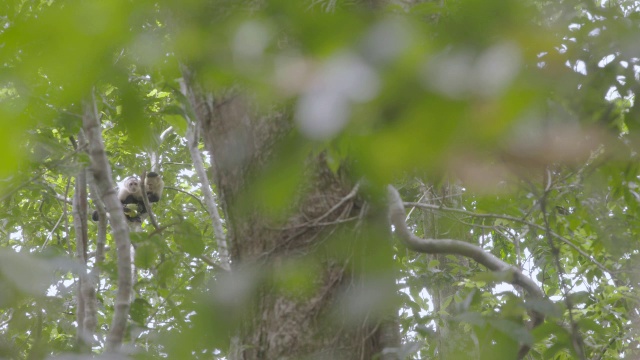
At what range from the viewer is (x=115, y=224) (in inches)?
81.4

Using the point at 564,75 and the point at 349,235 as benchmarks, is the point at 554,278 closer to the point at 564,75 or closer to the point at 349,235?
the point at 349,235

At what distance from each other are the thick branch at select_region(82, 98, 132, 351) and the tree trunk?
304 mm

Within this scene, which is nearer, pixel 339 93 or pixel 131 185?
pixel 339 93

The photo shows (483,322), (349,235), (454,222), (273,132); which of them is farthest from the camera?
(454,222)

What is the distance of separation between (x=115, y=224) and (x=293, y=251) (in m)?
0.57

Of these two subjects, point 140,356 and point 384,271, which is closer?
point 384,271

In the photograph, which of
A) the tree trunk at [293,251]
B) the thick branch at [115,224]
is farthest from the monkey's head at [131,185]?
the tree trunk at [293,251]

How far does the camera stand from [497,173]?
4.10 feet

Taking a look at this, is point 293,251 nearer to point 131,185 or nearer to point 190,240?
point 190,240

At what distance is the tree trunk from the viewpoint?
178 cm

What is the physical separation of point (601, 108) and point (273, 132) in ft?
2.68

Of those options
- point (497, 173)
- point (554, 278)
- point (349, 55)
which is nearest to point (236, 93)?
point (497, 173)

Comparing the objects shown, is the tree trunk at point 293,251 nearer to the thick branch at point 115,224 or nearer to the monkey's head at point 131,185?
the thick branch at point 115,224

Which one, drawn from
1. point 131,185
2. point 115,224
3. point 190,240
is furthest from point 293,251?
point 131,185
